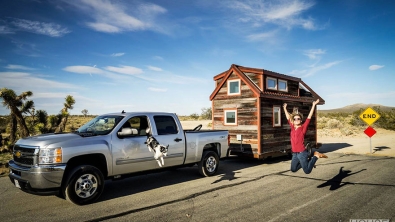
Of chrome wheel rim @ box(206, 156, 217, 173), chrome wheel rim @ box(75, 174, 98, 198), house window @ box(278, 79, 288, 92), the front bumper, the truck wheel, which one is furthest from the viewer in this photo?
house window @ box(278, 79, 288, 92)

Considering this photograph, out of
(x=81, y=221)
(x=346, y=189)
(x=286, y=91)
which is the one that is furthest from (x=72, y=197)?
(x=286, y=91)

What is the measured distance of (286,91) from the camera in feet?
47.2

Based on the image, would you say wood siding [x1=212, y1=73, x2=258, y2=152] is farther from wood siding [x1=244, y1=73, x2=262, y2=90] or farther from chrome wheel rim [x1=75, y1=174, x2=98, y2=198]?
chrome wheel rim [x1=75, y1=174, x2=98, y2=198]

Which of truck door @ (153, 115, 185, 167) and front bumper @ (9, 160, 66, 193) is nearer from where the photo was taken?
front bumper @ (9, 160, 66, 193)

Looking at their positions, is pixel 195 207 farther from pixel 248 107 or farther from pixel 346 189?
pixel 248 107

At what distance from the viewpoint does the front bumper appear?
519cm

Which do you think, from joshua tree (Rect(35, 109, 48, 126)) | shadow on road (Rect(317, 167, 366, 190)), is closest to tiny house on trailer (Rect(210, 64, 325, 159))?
shadow on road (Rect(317, 167, 366, 190))

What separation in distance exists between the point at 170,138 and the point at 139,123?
1040 millimetres

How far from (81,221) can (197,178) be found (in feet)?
14.1

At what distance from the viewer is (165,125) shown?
25.1 feet

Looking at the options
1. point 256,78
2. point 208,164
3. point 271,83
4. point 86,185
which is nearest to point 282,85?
point 271,83

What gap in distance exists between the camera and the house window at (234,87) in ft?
42.0

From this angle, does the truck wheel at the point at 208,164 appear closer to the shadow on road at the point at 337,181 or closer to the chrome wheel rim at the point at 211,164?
the chrome wheel rim at the point at 211,164

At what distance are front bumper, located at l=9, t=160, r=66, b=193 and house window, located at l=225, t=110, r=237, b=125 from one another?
29.0 ft
